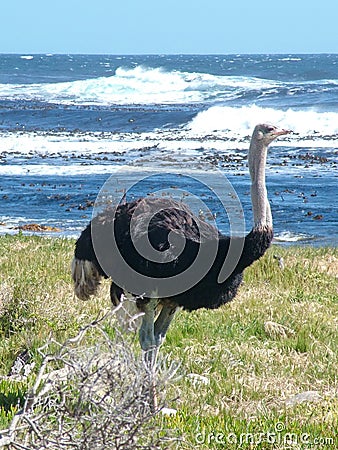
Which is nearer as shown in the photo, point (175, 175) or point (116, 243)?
point (116, 243)

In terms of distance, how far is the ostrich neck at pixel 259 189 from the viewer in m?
4.99

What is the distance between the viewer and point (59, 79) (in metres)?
70.5

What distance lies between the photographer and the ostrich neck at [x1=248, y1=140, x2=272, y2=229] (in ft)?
16.4

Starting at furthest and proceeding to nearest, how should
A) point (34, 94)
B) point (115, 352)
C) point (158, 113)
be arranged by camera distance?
point (34, 94) < point (158, 113) < point (115, 352)

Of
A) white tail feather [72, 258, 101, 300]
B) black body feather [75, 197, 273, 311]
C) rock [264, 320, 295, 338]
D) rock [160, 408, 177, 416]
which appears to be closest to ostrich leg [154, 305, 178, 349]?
black body feather [75, 197, 273, 311]

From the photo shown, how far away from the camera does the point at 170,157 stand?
21.8 meters

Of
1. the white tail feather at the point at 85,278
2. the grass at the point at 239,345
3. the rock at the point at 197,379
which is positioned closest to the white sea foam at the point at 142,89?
the grass at the point at 239,345

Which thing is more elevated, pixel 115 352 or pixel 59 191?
pixel 115 352

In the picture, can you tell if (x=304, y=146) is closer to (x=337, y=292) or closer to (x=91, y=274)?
(x=337, y=292)

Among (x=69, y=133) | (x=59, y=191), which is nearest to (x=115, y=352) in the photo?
(x=59, y=191)

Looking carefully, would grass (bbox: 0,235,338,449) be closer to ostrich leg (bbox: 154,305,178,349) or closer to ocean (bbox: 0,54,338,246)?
ostrich leg (bbox: 154,305,178,349)

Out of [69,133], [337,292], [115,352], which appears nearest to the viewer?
[115,352]

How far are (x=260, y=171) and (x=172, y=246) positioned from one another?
0.69m

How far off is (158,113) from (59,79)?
36.9m
